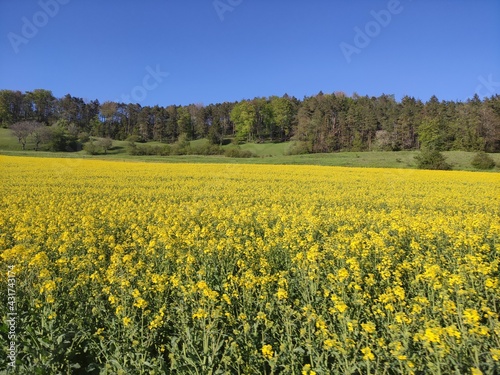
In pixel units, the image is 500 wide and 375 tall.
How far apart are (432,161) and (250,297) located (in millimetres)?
42664

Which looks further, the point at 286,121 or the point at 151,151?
the point at 286,121

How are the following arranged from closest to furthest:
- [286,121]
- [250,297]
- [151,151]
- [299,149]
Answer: [250,297]
[151,151]
[299,149]
[286,121]

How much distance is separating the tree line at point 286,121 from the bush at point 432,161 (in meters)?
25.7

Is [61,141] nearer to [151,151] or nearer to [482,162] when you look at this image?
[151,151]

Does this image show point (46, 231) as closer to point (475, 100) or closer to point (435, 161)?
point (435, 161)

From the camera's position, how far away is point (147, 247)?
6.48m

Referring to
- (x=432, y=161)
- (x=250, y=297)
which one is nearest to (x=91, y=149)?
(x=432, y=161)

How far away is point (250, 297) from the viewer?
403 cm

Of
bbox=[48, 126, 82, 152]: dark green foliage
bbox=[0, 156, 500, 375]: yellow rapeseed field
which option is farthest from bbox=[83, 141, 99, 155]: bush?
bbox=[0, 156, 500, 375]: yellow rapeseed field

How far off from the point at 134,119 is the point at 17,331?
4022 inches

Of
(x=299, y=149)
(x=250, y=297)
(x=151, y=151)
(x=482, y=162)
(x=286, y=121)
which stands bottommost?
(x=250, y=297)

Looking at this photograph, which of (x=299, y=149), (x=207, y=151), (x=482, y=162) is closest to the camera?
(x=482, y=162)

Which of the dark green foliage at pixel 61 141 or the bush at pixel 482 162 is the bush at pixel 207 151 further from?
the bush at pixel 482 162

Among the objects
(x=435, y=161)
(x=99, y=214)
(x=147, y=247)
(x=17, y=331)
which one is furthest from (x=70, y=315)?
(x=435, y=161)
